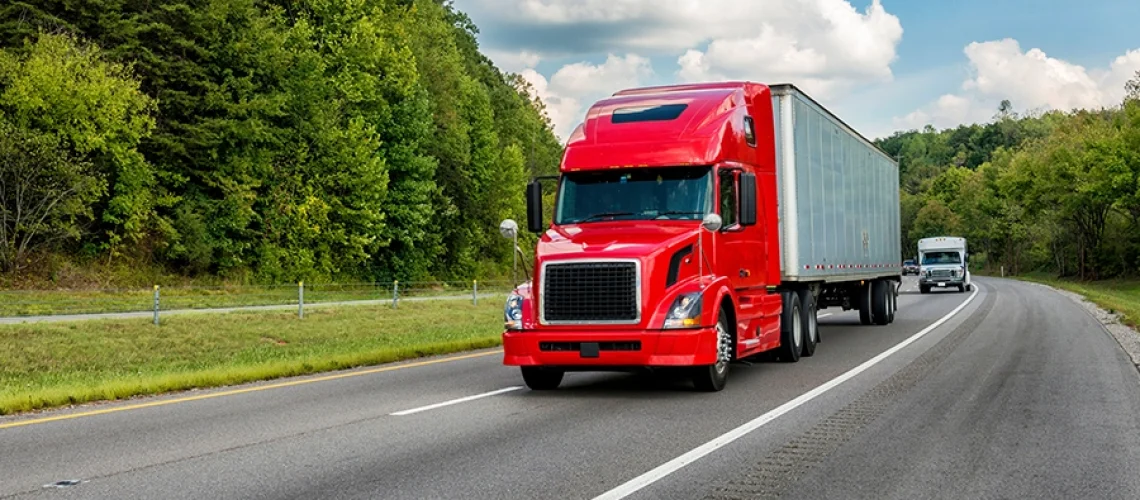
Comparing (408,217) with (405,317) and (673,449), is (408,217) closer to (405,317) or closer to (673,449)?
(405,317)

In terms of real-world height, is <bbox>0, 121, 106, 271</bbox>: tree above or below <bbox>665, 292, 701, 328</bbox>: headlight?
above

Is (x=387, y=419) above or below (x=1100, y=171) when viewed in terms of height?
below

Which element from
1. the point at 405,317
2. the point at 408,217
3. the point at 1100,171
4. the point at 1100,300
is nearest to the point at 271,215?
the point at 408,217

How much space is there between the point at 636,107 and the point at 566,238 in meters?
2.28

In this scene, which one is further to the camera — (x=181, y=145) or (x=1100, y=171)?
(x=1100, y=171)

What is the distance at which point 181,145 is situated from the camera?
42.1 m

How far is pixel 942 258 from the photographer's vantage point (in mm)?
51281

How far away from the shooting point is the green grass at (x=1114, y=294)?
30.8 meters

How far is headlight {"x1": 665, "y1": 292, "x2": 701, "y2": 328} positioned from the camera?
10984 millimetres

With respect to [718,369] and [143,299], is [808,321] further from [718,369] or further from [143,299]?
[143,299]

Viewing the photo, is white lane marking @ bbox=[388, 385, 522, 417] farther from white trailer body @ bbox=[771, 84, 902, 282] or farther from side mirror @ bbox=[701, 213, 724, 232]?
white trailer body @ bbox=[771, 84, 902, 282]

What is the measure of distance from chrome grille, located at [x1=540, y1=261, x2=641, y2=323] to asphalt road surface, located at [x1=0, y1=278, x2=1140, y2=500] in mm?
964

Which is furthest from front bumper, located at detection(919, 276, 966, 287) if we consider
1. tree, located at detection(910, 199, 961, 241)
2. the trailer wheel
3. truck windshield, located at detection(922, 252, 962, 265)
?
tree, located at detection(910, 199, 961, 241)

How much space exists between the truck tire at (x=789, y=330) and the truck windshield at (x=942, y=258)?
38.6m
